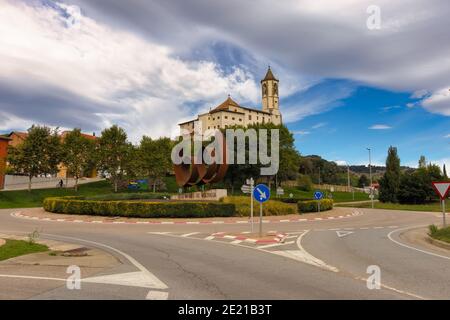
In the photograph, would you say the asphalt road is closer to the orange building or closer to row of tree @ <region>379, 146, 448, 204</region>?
the orange building

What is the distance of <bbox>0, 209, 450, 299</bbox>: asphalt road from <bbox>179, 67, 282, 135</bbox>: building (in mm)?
103129

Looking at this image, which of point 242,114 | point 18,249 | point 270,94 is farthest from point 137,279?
point 270,94

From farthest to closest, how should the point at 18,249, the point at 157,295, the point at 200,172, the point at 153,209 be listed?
the point at 200,172 < the point at 153,209 < the point at 18,249 < the point at 157,295

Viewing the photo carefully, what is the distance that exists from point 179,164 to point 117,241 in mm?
18964

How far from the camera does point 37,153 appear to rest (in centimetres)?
5472

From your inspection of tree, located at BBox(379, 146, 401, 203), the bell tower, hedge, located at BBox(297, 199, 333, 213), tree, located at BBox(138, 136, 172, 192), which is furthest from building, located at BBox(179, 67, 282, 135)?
hedge, located at BBox(297, 199, 333, 213)

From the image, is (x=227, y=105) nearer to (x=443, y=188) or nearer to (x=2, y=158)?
(x=2, y=158)

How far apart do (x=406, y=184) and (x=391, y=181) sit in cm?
248

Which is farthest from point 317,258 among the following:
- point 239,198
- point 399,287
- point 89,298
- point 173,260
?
point 239,198

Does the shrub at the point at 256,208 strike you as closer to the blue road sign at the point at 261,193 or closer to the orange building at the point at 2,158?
the blue road sign at the point at 261,193

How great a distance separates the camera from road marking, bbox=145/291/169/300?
6449 mm

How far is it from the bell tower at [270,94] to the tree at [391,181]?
7425 centimetres

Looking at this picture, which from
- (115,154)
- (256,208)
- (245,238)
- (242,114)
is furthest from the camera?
(242,114)

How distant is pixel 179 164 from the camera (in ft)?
111
